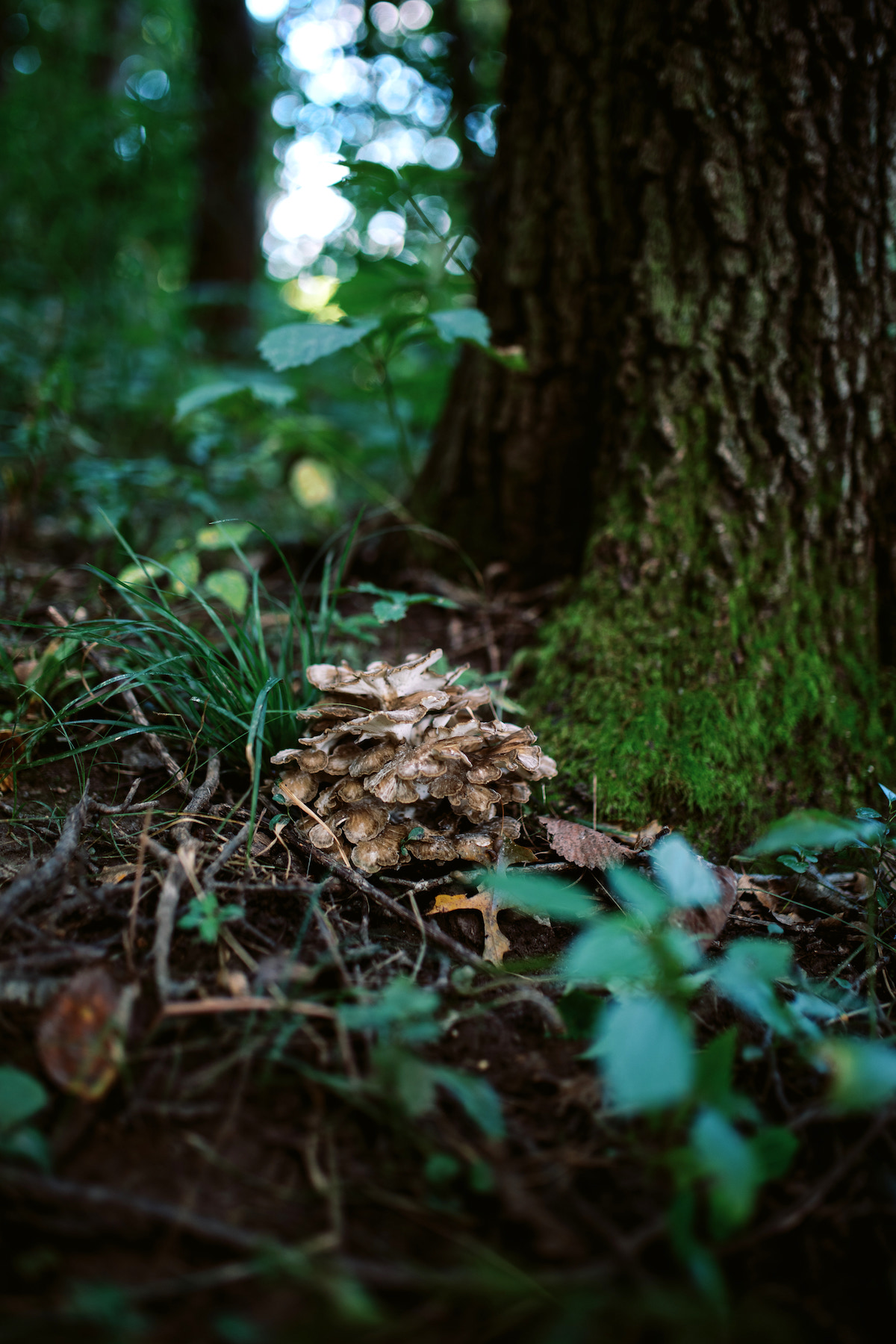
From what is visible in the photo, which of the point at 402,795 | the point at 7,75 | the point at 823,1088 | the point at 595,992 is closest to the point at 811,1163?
the point at 823,1088

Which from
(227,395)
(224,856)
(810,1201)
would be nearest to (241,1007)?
(224,856)

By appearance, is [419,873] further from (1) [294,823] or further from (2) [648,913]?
(2) [648,913]

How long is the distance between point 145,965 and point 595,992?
2.72 feet

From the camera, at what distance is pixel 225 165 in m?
7.26

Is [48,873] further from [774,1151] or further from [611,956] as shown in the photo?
[774,1151]

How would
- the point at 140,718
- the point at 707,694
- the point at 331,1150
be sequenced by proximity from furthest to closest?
the point at 707,694, the point at 140,718, the point at 331,1150

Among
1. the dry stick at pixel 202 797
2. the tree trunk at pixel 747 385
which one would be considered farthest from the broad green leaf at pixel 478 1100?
the tree trunk at pixel 747 385

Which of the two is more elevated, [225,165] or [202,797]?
[225,165]

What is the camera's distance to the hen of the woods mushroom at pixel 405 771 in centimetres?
151

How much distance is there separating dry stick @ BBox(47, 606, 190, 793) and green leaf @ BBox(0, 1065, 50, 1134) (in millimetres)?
706

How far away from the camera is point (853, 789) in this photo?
196cm

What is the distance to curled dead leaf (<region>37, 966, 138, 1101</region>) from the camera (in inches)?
40.2

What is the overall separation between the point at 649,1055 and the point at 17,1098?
0.86 metres

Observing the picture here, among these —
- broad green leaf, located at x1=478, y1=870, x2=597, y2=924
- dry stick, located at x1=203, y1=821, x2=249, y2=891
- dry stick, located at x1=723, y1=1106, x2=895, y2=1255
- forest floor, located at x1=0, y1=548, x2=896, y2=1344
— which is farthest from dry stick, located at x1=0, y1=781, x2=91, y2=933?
dry stick, located at x1=723, y1=1106, x2=895, y2=1255
